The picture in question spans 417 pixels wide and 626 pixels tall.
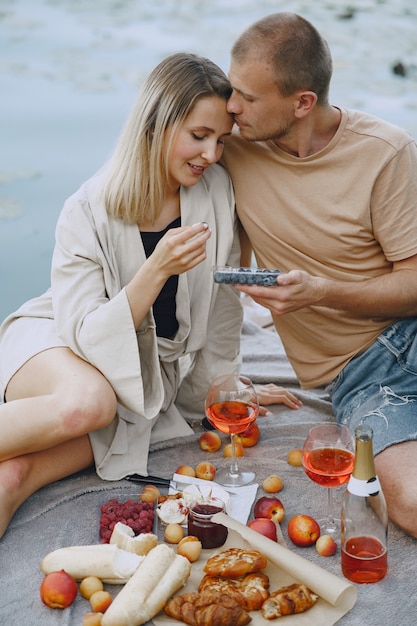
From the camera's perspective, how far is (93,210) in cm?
278

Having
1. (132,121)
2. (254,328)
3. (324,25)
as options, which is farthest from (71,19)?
(132,121)

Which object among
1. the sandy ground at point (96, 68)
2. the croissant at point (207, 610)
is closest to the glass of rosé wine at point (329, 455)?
the croissant at point (207, 610)

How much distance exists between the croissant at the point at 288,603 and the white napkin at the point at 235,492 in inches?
17.6

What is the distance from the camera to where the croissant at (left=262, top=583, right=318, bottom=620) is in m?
2.09

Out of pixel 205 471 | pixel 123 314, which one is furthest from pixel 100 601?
pixel 123 314

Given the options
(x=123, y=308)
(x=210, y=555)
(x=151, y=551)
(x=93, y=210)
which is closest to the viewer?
(x=151, y=551)

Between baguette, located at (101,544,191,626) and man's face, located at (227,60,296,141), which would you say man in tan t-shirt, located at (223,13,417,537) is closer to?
man's face, located at (227,60,296,141)

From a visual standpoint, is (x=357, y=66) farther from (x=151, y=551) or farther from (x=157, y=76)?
(x=151, y=551)

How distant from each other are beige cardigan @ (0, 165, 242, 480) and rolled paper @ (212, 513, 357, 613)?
0.64m

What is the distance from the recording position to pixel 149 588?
6.93 feet

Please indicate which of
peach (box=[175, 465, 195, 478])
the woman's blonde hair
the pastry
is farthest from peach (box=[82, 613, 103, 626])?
the woman's blonde hair

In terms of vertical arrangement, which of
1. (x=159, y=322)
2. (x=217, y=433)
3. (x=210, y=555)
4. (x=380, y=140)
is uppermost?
(x=380, y=140)

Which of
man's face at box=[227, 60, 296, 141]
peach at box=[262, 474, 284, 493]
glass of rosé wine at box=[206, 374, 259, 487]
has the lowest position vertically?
peach at box=[262, 474, 284, 493]

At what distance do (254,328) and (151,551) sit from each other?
78.0 inches
